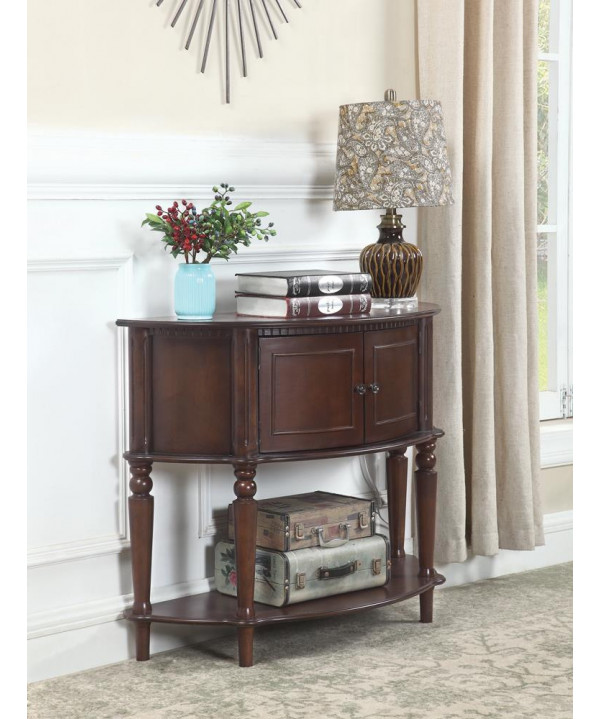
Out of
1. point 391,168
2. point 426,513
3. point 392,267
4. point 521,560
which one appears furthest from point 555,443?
point 391,168

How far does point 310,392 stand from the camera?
7.79 ft

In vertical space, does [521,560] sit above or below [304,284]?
below

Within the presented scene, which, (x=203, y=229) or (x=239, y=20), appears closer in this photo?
(x=203, y=229)

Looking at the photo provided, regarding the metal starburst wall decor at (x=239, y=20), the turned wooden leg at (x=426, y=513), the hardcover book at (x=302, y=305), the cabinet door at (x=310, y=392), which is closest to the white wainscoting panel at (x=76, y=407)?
the hardcover book at (x=302, y=305)

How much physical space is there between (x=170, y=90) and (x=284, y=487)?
3.75 feet

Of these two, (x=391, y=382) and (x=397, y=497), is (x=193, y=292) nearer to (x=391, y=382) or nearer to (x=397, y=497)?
(x=391, y=382)

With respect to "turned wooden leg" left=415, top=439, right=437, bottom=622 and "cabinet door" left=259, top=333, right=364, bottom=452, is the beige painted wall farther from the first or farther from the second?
"turned wooden leg" left=415, top=439, right=437, bottom=622

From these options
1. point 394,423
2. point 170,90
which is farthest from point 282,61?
point 394,423

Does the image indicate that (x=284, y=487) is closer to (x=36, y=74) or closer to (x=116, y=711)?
(x=116, y=711)

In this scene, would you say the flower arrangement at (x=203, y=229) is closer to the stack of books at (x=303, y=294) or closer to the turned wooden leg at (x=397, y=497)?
the stack of books at (x=303, y=294)

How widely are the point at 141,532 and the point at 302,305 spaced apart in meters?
0.68

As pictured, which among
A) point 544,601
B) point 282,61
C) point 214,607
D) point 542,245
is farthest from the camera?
point 542,245

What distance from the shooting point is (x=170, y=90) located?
8.39 feet

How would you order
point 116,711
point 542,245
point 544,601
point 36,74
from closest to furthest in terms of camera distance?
point 116,711
point 36,74
point 544,601
point 542,245
